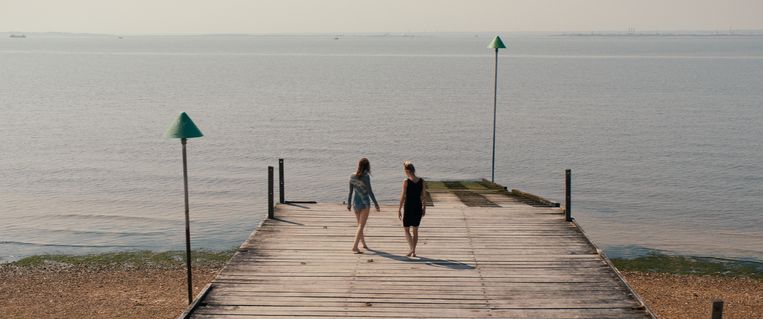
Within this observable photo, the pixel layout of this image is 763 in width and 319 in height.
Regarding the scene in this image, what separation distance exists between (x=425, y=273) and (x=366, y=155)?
1386 inches

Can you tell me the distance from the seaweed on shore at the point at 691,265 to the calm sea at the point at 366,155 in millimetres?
1000

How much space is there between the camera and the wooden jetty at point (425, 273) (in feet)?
42.0

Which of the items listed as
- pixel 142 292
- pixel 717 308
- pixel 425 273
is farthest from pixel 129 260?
pixel 717 308

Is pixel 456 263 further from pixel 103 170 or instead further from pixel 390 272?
pixel 103 170

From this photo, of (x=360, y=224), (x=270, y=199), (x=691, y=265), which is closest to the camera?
(x=360, y=224)

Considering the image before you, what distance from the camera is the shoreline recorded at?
21125 mm

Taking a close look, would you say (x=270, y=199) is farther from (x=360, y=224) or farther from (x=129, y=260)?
(x=129, y=260)

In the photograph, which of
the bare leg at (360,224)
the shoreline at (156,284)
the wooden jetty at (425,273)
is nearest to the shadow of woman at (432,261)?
the wooden jetty at (425,273)

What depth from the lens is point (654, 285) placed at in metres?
23.8

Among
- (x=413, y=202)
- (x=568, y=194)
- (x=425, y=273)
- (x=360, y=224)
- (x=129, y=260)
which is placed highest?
(x=413, y=202)

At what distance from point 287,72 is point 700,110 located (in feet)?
271

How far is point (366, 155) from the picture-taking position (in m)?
49.6

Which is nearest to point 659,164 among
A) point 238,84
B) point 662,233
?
point 662,233

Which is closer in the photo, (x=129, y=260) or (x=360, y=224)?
(x=360, y=224)
